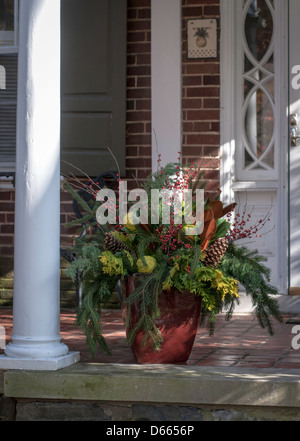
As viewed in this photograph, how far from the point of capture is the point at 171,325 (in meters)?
3.73

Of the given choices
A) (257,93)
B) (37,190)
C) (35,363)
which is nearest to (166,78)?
(257,93)

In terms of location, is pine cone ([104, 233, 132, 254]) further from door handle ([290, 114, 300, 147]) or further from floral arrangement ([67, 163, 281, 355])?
door handle ([290, 114, 300, 147])

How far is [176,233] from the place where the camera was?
3711mm

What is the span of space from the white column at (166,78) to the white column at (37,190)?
220 cm

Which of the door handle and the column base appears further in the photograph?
the door handle

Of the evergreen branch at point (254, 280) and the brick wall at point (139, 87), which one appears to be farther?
the brick wall at point (139, 87)

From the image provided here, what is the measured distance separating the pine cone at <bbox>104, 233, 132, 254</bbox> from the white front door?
90.5 inches

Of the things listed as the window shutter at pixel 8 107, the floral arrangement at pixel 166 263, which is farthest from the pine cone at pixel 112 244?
the window shutter at pixel 8 107

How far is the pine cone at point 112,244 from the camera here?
3.79m

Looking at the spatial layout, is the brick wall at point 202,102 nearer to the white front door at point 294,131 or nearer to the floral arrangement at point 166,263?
the white front door at point 294,131

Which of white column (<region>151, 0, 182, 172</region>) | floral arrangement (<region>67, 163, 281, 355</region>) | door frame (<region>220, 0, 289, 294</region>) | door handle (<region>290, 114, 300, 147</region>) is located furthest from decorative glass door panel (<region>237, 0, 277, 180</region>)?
floral arrangement (<region>67, 163, 281, 355</region>)

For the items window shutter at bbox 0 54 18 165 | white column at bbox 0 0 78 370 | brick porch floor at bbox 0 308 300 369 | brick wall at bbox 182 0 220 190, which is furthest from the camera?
window shutter at bbox 0 54 18 165

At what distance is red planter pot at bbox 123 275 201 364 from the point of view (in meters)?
3.71
